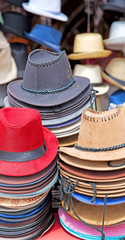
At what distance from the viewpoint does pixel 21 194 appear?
1.35 meters

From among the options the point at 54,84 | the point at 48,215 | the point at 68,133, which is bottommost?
the point at 48,215

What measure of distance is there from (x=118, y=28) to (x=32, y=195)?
7.48 feet

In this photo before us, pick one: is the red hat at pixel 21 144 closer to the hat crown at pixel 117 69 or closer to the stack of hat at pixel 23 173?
the stack of hat at pixel 23 173

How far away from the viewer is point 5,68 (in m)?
2.94

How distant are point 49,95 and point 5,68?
127cm

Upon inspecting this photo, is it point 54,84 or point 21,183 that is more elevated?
point 54,84

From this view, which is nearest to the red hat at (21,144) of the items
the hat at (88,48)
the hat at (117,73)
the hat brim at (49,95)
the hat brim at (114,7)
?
the hat brim at (49,95)

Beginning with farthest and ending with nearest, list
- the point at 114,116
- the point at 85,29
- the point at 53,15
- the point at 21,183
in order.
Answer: the point at 85,29, the point at 53,15, the point at 114,116, the point at 21,183

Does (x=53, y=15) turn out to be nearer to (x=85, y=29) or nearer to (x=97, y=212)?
(x=85, y=29)

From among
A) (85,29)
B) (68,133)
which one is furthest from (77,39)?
(68,133)

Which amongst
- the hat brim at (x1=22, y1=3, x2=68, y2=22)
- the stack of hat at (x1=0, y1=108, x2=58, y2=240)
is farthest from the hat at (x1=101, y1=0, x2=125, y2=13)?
the stack of hat at (x1=0, y1=108, x2=58, y2=240)

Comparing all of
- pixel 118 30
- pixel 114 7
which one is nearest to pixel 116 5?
pixel 114 7

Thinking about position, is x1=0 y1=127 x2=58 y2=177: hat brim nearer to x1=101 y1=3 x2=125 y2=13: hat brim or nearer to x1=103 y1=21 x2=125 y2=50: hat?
x1=103 y1=21 x2=125 y2=50: hat

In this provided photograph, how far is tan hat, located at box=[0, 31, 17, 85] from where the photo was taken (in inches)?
114
